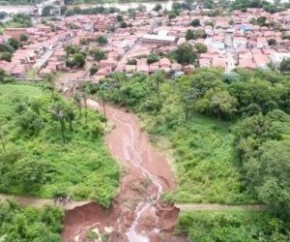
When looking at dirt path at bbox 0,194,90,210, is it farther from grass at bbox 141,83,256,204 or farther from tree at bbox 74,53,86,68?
tree at bbox 74,53,86,68

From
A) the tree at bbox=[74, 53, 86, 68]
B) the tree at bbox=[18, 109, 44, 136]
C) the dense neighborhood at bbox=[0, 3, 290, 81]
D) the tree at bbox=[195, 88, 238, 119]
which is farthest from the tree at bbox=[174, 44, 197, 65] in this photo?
the tree at bbox=[18, 109, 44, 136]

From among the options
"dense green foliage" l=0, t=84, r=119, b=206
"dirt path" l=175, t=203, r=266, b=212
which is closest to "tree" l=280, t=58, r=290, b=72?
"dense green foliage" l=0, t=84, r=119, b=206

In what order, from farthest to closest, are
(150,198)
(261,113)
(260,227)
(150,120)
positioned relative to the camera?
(150,120)
(261,113)
(150,198)
(260,227)

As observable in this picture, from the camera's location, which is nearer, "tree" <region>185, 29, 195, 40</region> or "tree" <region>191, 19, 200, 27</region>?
"tree" <region>185, 29, 195, 40</region>

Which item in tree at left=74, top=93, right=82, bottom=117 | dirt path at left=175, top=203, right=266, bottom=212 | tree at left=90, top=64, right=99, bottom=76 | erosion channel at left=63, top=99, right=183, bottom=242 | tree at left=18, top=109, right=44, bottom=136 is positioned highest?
tree at left=18, top=109, right=44, bottom=136

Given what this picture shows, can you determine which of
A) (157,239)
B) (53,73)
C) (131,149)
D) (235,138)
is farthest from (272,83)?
(53,73)

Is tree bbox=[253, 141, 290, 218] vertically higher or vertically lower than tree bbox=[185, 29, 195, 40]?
higher

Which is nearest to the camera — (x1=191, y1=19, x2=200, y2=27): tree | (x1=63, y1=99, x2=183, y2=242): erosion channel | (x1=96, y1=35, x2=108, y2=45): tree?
(x1=63, y1=99, x2=183, y2=242): erosion channel

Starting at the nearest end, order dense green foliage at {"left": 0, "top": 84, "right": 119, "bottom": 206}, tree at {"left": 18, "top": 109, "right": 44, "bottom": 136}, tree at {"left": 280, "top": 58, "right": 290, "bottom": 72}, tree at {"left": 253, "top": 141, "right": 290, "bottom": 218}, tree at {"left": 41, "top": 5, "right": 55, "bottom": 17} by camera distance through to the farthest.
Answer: tree at {"left": 253, "top": 141, "right": 290, "bottom": 218} → dense green foliage at {"left": 0, "top": 84, "right": 119, "bottom": 206} → tree at {"left": 18, "top": 109, "right": 44, "bottom": 136} → tree at {"left": 280, "top": 58, "right": 290, "bottom": 72} → tree at {"left": 41, "top": 5, "right": 55, "bottom": 17}

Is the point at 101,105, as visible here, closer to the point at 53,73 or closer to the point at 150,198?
the point at 53,73

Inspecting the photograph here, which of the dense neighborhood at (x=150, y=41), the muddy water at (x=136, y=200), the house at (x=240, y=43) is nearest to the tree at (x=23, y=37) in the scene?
the dense neighborhood at (x=150, y=41)
